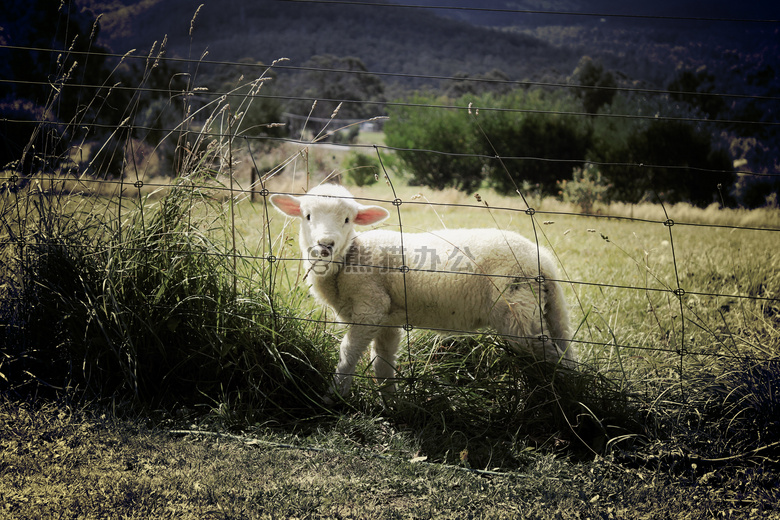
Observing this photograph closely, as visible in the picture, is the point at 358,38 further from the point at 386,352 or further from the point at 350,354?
the point at 350,354

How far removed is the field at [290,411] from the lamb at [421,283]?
6.9 inches

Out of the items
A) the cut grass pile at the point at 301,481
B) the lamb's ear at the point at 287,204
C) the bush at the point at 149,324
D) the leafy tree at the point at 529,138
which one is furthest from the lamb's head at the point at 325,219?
the leafy tree at the point at 529,138

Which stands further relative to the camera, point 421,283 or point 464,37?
point 464,37

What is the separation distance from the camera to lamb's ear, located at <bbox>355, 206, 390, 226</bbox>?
333 centimetres

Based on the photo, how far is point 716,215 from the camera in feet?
40.6

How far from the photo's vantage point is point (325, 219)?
3.14 meters

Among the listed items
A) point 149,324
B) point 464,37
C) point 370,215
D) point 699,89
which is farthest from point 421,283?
point 464,37

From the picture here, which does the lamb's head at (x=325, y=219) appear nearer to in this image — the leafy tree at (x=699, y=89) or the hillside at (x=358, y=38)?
the leafy tree at (x=699, y=89)

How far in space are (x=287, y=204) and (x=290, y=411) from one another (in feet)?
3.91

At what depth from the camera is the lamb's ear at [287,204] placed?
3275 millimetres

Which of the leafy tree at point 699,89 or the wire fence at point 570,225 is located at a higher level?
the leafy tree at point 699,89

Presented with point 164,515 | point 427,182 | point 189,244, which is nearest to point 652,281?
point 189,244

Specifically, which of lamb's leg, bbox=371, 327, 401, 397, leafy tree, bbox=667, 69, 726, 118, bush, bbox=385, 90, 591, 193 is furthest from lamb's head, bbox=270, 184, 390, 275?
leafy tree, bbox=667, 69, 726, 118

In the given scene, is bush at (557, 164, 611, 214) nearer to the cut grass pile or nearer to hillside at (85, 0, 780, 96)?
the cut grass pile
